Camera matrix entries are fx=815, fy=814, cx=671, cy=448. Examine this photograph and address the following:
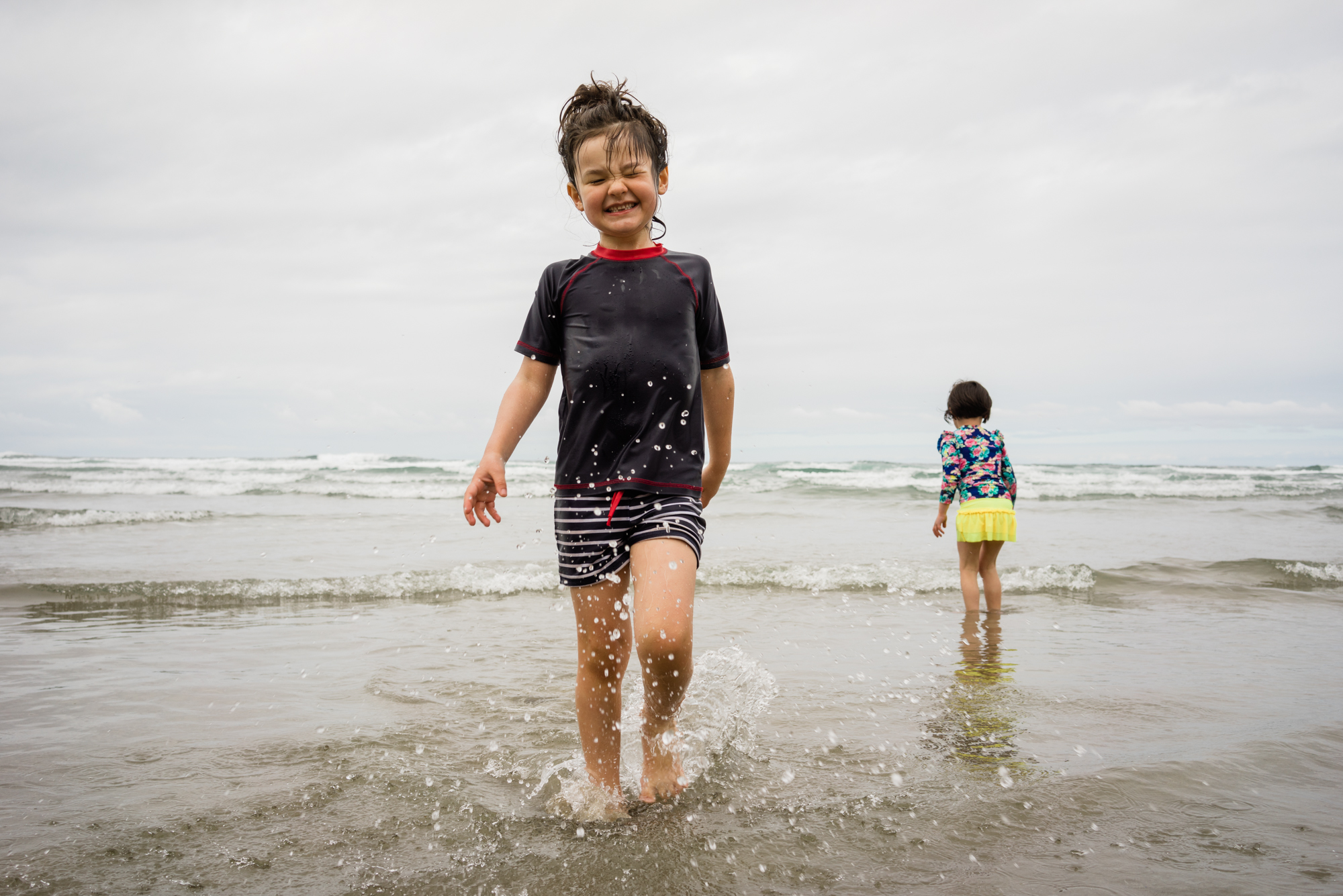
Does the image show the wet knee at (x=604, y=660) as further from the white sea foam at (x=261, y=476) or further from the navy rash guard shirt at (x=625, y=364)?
the white sea foam at (x=261, y=476)

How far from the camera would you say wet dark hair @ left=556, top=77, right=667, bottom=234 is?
2443 millimetres

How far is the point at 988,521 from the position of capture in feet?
19.1

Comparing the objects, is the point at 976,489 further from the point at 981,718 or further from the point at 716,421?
the point at 716,421

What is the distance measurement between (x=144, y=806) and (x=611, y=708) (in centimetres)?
147

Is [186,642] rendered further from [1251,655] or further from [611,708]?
[1251,655]

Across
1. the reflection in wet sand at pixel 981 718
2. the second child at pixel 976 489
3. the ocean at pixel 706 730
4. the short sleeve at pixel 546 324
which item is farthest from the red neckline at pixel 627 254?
the second child at pixel 976 489

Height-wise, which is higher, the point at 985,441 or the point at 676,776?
the point at 985,441

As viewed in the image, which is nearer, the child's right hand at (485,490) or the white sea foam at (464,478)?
the child's right hand at (485,490)

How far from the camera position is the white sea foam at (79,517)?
35.2 ft

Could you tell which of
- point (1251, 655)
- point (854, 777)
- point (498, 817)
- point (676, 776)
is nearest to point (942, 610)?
point (1251, 655)

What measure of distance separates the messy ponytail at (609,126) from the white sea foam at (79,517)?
36.6 feet

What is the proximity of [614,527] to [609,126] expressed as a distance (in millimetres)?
1208

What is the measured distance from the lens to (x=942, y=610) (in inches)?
245

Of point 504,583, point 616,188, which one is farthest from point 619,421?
point 504,583
